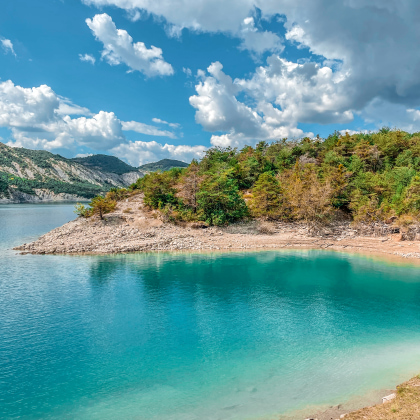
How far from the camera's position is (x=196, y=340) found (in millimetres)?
15328

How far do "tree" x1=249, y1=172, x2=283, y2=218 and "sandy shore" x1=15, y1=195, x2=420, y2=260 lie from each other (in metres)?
1.96

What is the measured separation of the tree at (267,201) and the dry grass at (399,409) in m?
38.6

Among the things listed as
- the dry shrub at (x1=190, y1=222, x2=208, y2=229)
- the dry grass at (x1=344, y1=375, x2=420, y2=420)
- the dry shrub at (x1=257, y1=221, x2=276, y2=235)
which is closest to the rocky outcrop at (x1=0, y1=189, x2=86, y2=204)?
the dry shrub at (x1=190, y1=222, x2=208, y2=229)

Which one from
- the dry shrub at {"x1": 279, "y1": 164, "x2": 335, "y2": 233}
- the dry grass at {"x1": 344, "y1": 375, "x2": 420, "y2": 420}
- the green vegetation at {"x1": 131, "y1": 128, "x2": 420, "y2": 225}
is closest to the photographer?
the dry grass at {"x1": 344, "y1": 375, "x2": 420, "y2": 420}

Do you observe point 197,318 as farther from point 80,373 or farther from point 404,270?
point 404,270

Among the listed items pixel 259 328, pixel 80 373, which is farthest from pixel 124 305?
pixel 259 328

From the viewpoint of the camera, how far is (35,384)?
1176 cm

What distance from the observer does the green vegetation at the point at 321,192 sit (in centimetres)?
4403

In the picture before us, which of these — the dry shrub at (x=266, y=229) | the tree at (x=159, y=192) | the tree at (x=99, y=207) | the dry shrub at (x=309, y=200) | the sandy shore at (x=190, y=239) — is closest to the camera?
the sandy shore at (x=190, y=239)

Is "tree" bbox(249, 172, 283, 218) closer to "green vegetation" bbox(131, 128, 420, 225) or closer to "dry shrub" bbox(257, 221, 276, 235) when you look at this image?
"green vegetation" bbox(131, 128, 420, 225)

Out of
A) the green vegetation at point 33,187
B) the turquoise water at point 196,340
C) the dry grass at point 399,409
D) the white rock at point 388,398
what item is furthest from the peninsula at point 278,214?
the green vegetation at point 33,187

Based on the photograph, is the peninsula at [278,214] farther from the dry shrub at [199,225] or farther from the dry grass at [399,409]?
the dry grass at [399,409]

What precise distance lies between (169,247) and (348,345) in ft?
88.4

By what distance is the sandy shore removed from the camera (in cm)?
3622
